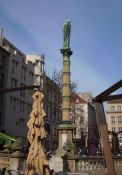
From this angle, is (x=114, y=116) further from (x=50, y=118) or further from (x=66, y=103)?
(x=66, y=103)

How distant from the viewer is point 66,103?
3203cm

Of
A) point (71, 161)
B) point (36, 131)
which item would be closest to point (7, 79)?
point (71, 161)

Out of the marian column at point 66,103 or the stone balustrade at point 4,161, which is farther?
the marian column at point 66,103

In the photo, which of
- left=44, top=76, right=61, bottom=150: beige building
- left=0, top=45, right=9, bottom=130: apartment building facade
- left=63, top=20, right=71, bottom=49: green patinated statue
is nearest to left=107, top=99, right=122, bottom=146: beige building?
left=44, top=76, right=61, bottom=150: beige building

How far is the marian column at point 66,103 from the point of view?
3076 centimetres

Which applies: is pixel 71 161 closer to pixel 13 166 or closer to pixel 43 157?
pixel 13 166

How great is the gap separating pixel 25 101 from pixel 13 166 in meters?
44.5

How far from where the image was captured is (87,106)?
118 m

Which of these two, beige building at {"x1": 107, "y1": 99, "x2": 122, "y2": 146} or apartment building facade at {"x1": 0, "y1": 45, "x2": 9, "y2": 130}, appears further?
beige building at {"x1": 107, "y1": 99, "x2": 122, "y2": 146}

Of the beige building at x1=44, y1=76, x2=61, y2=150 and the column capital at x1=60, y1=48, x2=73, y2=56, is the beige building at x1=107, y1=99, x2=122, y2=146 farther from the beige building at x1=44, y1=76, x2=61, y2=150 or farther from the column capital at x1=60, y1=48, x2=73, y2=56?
the column capital at x1=60, y1=48, x2=73, y2=56

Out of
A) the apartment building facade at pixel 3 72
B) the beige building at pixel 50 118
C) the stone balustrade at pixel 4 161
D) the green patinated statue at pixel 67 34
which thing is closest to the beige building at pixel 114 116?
the beige building at pixel 50 118

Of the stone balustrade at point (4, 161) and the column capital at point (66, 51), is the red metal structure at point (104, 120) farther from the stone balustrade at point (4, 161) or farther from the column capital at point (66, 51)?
the column capital at point (66, 51)

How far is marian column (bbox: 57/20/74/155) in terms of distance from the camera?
3076 cm

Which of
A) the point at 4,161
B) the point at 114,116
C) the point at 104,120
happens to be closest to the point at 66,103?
the point at 4,161
